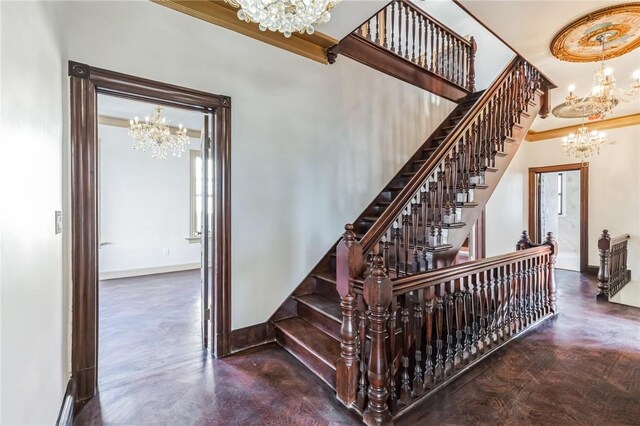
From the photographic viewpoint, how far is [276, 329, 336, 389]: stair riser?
215 cm

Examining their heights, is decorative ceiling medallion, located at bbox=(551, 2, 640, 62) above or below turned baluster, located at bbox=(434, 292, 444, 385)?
above

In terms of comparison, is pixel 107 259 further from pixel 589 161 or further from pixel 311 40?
pixel 589 161

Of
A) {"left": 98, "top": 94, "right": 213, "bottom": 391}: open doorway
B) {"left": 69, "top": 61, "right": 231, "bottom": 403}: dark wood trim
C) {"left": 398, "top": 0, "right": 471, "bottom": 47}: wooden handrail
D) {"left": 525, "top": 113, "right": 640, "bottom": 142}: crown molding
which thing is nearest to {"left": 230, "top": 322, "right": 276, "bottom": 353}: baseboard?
{"left": 98, "top": 94, "right": 213, "bottom": 391}: open doorway

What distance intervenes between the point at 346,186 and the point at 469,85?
307 centimetres

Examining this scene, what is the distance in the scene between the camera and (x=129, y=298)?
4207 mm

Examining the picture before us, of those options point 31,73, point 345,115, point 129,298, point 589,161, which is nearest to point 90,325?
point 31,73

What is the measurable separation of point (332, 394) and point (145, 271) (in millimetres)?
4911

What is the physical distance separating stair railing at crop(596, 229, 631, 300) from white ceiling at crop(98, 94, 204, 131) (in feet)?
20.7

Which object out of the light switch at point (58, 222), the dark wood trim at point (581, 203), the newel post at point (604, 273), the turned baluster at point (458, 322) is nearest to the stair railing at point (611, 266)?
the newel post at point (604, 273)

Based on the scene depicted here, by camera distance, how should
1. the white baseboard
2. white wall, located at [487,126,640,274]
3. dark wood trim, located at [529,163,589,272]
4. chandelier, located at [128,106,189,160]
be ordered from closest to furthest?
1. chandelier, located at [128,106,189,160]
2. the white baseboard
3. white wall, located at [487,126,640,274]
4. dark wood trim, located at [529,163,589,272]

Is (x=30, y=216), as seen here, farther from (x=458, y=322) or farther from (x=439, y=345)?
(x=458, y=322)

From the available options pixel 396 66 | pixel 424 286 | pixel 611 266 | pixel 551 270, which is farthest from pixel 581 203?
pixel 424 286

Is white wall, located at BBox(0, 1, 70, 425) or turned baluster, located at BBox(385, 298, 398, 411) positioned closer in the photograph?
white wall, located at BBox(0, 1, 70, 425)

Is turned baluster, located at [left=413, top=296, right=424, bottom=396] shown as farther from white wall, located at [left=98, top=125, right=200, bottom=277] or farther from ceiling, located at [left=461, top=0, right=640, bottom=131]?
white wall, located at [left=98, top=125, right=200, bottom=277]
